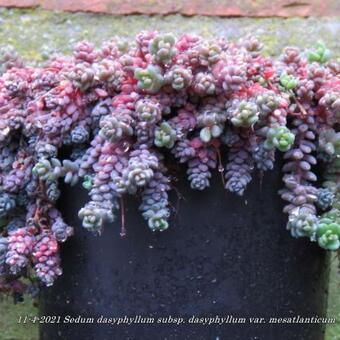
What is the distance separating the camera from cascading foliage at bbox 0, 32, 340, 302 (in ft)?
2.62

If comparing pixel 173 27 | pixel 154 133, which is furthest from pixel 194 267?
pixel 173 27

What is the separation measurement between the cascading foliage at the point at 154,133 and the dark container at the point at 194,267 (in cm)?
3

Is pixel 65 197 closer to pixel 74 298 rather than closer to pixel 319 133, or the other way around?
pixel 74 298

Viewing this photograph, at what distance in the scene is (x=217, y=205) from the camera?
853 mm

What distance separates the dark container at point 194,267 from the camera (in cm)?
86

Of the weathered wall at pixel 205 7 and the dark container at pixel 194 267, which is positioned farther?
the weathered wall at pixel 205 7

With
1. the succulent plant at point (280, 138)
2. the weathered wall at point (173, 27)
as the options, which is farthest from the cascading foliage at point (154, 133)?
the weathered wall at point (173, 27)

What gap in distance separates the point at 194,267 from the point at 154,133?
19cm

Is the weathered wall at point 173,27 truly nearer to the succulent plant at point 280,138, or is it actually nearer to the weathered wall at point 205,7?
the weathered wall at point 205,7

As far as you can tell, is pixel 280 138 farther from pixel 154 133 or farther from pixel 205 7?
pixel 205 7

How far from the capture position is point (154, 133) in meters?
0.80

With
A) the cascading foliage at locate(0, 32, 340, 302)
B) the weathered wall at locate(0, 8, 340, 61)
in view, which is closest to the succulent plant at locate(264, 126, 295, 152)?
the cascading foliage at locate(0, 32, 340, 302)

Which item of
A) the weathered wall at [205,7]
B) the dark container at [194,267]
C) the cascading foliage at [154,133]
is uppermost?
the weathered wall at [205,7]

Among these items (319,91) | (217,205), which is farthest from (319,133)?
(217,205)
